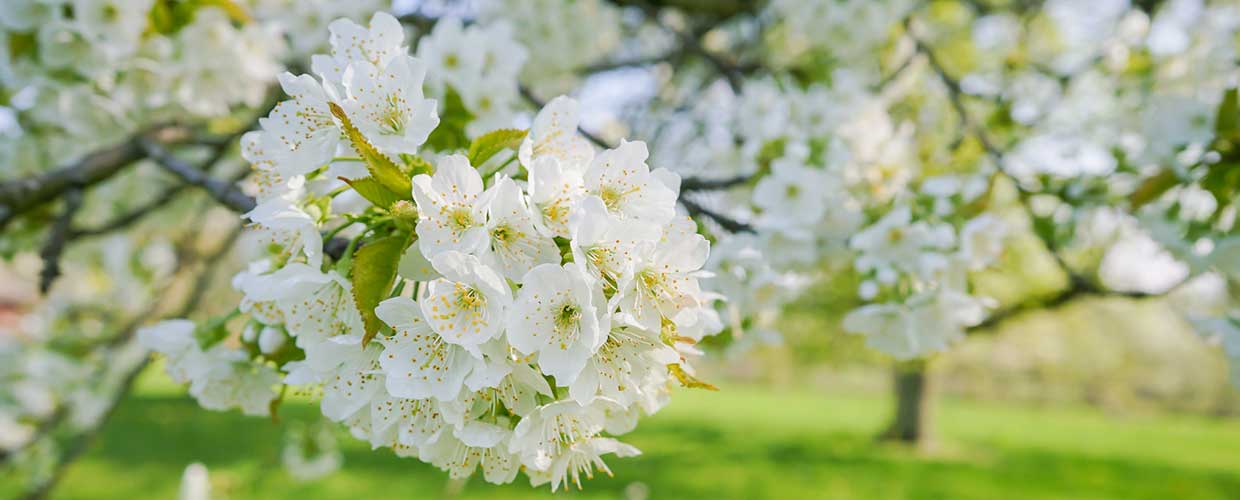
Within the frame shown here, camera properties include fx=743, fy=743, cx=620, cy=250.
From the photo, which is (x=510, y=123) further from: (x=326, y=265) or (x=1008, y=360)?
(x=1008, y=360)

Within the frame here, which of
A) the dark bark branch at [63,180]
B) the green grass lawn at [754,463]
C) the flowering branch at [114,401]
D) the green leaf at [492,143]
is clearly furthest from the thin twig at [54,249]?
the green grass lawn at [754,463]

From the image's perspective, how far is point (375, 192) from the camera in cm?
100

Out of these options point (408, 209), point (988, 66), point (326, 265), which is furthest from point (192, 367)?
point (988, 66)

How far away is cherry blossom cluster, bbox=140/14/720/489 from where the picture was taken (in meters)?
0.92

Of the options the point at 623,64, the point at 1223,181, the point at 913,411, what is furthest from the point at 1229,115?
the point at 913,411

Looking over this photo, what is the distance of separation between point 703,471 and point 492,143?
806 cm

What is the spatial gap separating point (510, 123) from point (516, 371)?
1099 mm

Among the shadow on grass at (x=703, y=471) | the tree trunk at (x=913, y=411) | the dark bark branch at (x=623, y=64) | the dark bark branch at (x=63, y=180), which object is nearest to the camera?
the dark bark branch at (x=63, y=180)

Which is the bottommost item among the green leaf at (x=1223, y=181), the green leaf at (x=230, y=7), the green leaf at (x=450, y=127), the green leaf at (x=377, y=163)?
the green leaf at (x=377, y=163)

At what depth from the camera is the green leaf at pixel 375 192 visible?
978mm

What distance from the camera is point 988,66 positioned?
6184mm

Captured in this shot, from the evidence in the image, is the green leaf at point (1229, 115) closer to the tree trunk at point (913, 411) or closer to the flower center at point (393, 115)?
the flower center at point (393, 115)

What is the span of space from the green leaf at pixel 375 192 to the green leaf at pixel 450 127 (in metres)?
0.38

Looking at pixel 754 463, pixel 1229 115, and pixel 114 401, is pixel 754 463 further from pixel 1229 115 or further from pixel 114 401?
pixel 1229 115
